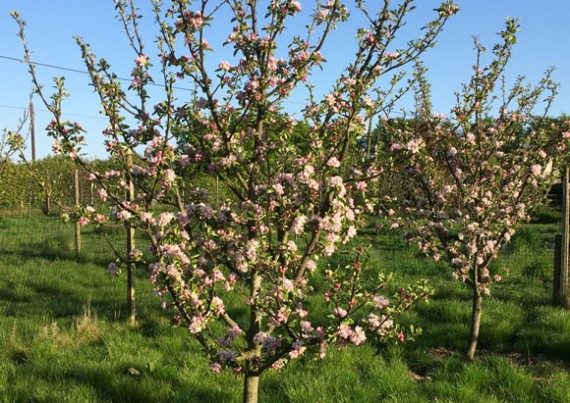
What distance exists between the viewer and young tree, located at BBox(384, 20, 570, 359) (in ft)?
19.7

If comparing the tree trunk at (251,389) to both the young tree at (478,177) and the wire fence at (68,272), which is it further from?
the wire fence at (68,272)

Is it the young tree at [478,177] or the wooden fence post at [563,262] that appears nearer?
the young tree at [478,177]

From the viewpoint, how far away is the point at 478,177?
6.36 metres

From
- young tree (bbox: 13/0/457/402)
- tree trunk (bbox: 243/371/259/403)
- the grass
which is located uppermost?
young tree (bbox: 13/0/457/402)

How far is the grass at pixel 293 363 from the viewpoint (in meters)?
5.25

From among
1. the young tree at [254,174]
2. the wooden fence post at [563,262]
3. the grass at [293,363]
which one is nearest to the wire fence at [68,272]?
the grass at [293,363]

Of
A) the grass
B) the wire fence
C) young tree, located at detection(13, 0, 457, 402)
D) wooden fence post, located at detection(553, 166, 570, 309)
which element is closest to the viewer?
young tree, located at detection(13, 0, 457, 402)

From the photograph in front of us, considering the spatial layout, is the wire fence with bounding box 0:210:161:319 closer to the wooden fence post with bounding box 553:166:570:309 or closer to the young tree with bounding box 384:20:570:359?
the young tree with bounding box 384:20:570:359

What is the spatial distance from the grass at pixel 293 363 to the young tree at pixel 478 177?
81 cm

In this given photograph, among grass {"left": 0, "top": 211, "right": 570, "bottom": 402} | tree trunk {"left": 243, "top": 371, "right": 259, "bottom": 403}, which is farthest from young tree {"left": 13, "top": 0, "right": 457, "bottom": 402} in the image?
grass {"left": 0, "top": 211, "right": 570, "bottom": 402}

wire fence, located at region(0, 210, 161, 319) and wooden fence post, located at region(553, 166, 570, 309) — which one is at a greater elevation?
wooden fence post, located at region(553, 166, 570, 309)

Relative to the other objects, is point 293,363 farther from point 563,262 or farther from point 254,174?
point 563,262

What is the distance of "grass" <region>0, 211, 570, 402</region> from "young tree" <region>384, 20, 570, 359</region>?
81 cm

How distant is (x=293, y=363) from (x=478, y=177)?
3.46 m
